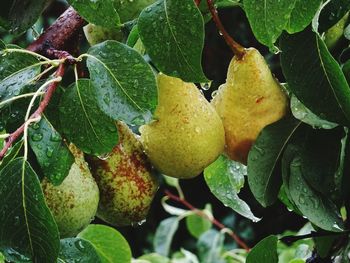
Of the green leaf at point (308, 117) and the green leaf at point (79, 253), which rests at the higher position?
the green leaf at point (308, 117)

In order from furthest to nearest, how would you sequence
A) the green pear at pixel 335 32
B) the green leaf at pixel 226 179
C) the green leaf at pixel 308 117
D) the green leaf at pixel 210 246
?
the green leaf at pixel 210 246, the green leaf at pixel 226 179, the green pear at pixel 335 32, the green leaf at pixel 308 117

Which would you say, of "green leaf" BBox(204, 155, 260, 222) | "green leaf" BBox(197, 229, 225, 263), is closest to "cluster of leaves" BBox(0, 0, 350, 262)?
"green leaf" BBox(204, 155, 260, 222)

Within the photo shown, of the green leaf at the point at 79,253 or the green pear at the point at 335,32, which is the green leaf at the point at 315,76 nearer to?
the green pear at the point at 335,32

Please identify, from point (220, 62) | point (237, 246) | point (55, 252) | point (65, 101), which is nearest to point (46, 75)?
point (65, 101)

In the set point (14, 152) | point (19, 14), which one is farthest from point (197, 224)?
point (14, 152)

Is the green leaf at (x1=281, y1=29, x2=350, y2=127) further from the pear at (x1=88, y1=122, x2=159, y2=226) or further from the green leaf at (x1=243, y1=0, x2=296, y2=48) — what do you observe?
the pear at (x1=88, y1=122, x2=159, y2=226)

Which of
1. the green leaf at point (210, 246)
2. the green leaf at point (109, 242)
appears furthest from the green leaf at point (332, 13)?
the green leaf at point (210, 246)
